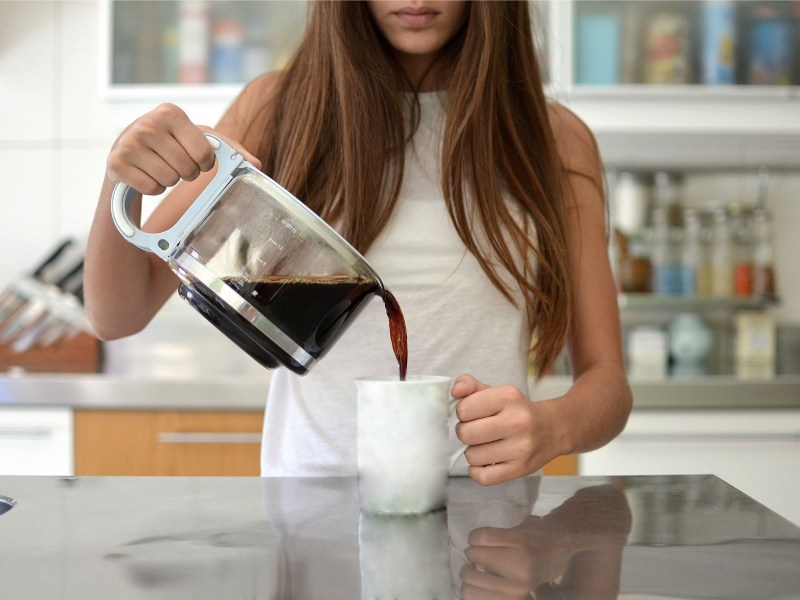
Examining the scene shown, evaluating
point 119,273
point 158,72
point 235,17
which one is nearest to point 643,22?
point 235,17

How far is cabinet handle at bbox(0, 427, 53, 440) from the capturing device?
193 centimetres

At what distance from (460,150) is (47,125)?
1738 mm

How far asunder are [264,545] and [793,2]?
2.06m

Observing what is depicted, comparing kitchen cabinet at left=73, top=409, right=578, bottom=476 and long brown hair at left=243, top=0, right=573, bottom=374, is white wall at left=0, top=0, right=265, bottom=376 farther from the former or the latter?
long brown hair at left=243, top=0, right=573, bottom=374

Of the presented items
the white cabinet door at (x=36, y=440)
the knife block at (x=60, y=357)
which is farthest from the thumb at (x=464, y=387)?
the knife block at (x=60, y=357)

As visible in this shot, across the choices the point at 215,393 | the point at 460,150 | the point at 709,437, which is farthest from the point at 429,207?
the point at 709,437

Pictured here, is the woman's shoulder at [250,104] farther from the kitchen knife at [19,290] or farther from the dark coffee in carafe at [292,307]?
the kitchen knife at [19,290]

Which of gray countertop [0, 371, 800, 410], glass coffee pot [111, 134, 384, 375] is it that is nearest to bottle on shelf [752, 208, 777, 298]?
gray countertop [0, 371, 800, 410]

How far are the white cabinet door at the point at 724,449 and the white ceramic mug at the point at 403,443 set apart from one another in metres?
1.20

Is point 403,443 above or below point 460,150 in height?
below

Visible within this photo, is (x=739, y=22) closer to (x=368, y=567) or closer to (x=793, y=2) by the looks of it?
(x=793, y=2)

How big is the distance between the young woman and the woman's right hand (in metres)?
0.25

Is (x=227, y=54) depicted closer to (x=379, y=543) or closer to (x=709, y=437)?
(x=709, y=437)

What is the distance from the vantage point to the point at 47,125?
8.19 ft
